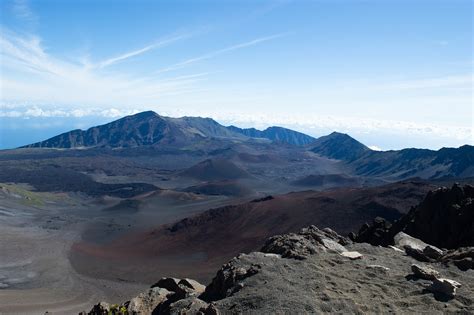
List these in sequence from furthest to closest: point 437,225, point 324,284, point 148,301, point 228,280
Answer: point 437,225, point 148,301, point 228,280, point 324,284

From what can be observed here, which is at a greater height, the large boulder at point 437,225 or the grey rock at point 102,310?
the large boulder at point 437,225

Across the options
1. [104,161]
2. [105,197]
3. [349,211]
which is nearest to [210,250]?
[349,211]

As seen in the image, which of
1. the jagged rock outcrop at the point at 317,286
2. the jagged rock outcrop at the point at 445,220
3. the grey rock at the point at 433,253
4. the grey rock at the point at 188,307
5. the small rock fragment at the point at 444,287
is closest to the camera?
the jagged rock outcrop at the point at 317,286

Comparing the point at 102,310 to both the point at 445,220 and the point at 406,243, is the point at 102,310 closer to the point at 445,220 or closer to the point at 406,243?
the point at 406,243

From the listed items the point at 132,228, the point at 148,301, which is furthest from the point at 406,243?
the point at 132,228

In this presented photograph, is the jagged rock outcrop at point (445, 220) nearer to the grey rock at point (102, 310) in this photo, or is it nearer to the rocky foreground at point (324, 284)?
the rocky foreground at point (324, 284)

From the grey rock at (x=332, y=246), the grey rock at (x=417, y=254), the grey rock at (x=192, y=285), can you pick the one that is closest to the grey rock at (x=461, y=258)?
the grey rock at (x=417, y=254)

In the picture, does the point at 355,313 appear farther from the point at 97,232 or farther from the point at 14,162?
the point at 14,162

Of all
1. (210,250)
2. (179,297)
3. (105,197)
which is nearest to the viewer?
(179,297)
